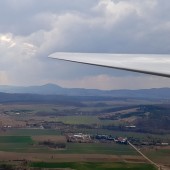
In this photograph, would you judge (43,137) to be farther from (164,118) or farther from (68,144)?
(164,118)

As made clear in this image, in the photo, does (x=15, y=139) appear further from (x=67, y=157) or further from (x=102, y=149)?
(x=67, y=157)

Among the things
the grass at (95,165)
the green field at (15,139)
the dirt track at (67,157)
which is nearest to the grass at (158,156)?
the grass at (95,165)

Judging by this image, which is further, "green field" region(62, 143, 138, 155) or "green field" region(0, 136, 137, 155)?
"green field" region(0, 136, 137, 155)

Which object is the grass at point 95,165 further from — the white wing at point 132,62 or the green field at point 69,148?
the white wing at point 132,62

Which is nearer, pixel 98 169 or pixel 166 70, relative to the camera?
pixel 166 70

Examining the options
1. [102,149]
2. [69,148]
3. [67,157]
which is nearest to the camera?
[67,157]

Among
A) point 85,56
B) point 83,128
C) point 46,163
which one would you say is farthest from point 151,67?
point 83,128

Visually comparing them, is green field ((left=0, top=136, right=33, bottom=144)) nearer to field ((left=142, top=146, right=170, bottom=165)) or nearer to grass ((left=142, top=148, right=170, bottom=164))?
field ((left=142, top=146, right=170, bottom=165))

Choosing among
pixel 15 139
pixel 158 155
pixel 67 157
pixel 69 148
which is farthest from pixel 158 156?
pixel 15 139

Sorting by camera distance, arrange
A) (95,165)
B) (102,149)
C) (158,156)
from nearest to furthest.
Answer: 1. (158,156)
2. (95,165)
3. (102,149)

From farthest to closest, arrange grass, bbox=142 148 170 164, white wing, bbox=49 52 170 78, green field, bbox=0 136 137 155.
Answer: green field, bbox=0 136 137 155 < grass, bbox=142 148 170 164 < white wing, bbox=49 52 170 78

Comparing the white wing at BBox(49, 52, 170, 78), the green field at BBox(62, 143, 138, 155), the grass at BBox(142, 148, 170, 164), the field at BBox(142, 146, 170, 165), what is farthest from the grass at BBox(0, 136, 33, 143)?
the white wing at BBox(49, 52, 170, 78)
